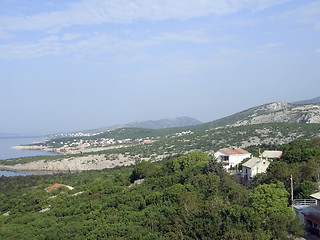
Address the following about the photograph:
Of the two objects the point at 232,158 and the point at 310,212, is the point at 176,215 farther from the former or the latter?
the point at 232,158

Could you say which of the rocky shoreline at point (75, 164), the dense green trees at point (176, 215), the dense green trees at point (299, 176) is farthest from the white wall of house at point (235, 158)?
the rocky shoreline at point (75, 164)

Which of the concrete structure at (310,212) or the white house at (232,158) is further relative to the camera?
the white house at (232,158)

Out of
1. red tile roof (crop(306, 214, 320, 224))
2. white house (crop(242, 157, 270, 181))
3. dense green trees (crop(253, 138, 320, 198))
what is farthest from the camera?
white house (crop(242, 157, 270, 181))

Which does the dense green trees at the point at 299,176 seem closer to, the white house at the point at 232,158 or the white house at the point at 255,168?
the white house at the point at 255,168

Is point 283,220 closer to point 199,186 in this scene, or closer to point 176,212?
point 176,212

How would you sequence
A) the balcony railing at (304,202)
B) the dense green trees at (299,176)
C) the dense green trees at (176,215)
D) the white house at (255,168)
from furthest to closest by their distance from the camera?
1. the white house at (255,168)
2. the dense green trees at (299,176)
3. the balcony railing at (304,202)
4. the dense green trees at (176,215)

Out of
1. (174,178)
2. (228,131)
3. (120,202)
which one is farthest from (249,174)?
(228,131)

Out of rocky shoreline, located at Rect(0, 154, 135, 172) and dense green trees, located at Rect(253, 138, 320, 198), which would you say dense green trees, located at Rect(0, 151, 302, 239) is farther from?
rocky shoreline, located at Rect(0, 154, 135, 172)

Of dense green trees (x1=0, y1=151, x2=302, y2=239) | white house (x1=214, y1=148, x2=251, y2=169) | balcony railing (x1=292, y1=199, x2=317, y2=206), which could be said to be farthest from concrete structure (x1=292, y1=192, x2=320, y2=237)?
white house (x1=214, y1=148, x2=251, y2=169)

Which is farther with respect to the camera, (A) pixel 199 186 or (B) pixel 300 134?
(B) pixel 300 134
